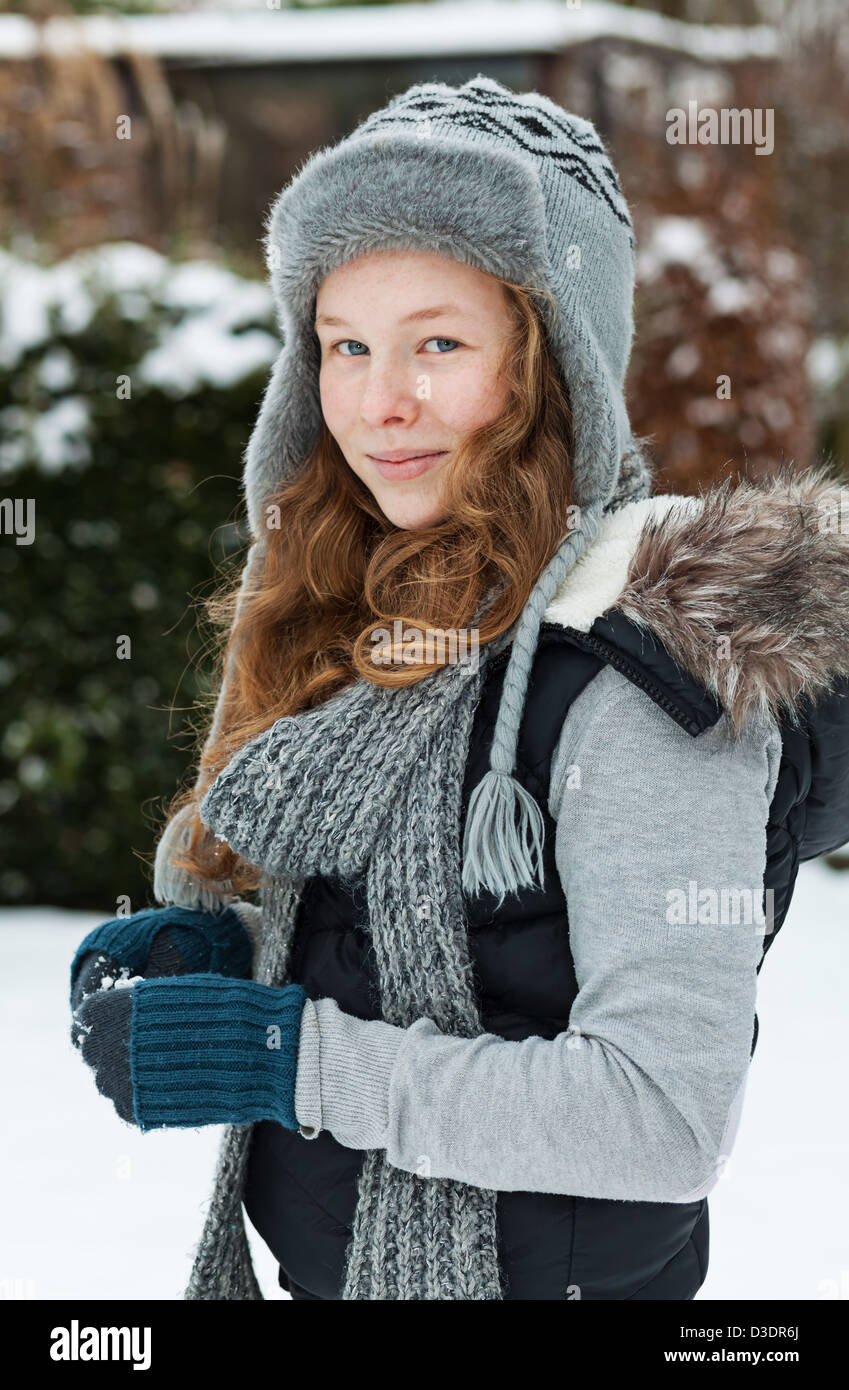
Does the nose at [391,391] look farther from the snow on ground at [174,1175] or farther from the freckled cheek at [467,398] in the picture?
the snow on ground at [174,1175]

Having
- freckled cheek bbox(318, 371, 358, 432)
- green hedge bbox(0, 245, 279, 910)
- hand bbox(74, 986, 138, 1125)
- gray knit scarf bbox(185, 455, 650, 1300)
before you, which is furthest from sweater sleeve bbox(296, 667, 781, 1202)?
green hedge bbox(0, 245, 279, 910)

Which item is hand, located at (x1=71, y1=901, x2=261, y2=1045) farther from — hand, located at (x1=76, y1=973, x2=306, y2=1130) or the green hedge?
the green hedge

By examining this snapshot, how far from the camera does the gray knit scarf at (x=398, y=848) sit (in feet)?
4.29

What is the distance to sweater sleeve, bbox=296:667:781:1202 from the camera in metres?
1.14

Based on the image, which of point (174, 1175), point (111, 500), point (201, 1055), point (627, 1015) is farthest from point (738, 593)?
point (111, 500)

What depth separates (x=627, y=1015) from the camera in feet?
3.75

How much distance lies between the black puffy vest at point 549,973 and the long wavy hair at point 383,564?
11 cm

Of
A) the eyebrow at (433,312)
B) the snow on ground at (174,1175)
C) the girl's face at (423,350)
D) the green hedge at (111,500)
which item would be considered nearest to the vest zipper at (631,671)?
the girl's face at (423,350)

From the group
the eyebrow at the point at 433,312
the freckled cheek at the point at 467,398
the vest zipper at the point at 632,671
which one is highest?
the eyebrow at the point at 433,312

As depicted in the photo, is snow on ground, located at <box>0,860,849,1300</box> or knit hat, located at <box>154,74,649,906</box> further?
snow on ground, located at <box>0,860,849,1300</box>

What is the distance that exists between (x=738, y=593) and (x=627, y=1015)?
413mm

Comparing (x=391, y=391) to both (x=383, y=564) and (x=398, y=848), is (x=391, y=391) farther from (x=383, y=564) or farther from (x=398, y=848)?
(x=398, y=848)

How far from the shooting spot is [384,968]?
134 centimetres
